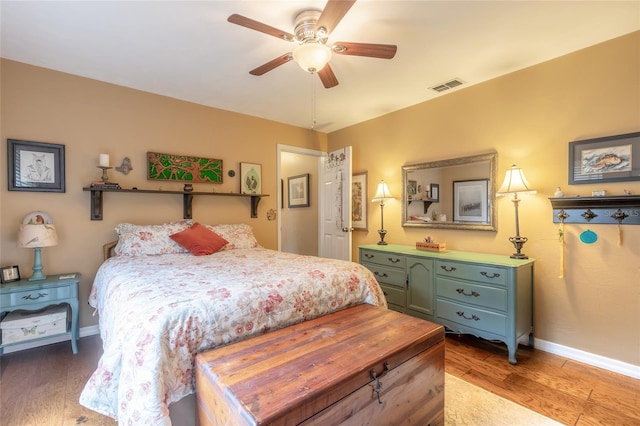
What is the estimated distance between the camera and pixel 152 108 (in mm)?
3246

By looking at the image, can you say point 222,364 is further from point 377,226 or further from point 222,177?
point 377,226

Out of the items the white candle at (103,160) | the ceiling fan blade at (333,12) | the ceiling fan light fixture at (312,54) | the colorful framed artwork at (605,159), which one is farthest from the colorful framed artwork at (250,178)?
the colorful framed artwork at (605,159)

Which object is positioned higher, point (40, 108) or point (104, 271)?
point (40, 108)

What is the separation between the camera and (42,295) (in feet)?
7.79

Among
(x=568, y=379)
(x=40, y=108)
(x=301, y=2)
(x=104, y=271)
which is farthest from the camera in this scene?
(x=40, y=108)

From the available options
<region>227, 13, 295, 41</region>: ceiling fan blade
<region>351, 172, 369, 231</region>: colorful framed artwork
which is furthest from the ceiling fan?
<region>351, 172, 369, 231</region>: colorful framed artwork

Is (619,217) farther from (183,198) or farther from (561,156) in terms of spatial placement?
(183,198)

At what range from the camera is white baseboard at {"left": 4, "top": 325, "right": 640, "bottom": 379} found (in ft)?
7.13

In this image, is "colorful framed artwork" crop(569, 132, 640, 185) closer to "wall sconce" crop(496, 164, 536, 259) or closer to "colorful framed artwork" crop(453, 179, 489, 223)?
"wall sconce" crop(496, 164, 536, 259)

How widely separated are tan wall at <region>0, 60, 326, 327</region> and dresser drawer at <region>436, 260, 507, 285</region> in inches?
103

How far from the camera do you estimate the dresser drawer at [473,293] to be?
2.40 metres

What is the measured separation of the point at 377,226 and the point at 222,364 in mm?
3095

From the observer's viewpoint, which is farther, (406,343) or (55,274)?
(55,274)

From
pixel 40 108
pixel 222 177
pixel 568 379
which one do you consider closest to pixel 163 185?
pixel 222 177
